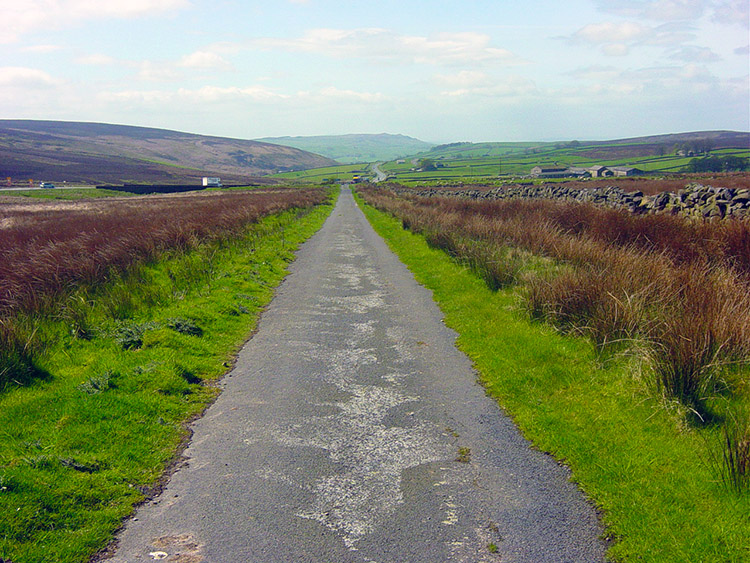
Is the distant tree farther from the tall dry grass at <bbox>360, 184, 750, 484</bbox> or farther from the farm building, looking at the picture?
the tall dry grass at <bbox>360, 184, 750, 484</bbox>

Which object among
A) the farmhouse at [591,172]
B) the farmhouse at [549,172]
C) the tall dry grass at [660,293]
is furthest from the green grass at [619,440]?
the farmhouse at [549,172]

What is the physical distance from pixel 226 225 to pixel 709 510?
67.7 feet

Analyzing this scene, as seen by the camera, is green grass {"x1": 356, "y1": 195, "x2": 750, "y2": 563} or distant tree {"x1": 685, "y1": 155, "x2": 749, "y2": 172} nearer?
green grass {"x1": 356, "y1": 195, "x2": 750, "y2": 563}

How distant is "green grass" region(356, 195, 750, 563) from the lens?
3.61 m

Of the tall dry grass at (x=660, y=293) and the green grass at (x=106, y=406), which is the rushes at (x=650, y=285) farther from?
the green grass at (x=106, y=406)

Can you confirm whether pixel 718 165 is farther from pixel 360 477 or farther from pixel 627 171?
pixel 360 477

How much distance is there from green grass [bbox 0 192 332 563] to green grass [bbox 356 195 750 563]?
371 cm

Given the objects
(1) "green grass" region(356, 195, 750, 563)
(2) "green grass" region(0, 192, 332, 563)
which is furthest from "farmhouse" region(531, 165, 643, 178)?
(2) "green grass" region(0, 192, 332, 563)

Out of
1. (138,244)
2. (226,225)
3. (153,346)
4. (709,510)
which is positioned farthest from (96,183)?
(709,510)

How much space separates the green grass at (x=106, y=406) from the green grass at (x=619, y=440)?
146 inches

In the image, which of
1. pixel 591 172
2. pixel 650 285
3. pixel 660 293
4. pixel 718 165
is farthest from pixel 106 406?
pixel 591 172

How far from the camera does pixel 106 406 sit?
5.84m

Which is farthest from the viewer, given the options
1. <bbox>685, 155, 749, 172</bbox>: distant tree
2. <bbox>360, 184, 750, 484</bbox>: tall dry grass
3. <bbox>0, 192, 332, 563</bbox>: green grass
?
<bbox>685, 155, 749, 172</bbox>: distant tree

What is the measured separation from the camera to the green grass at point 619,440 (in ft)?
11.8
